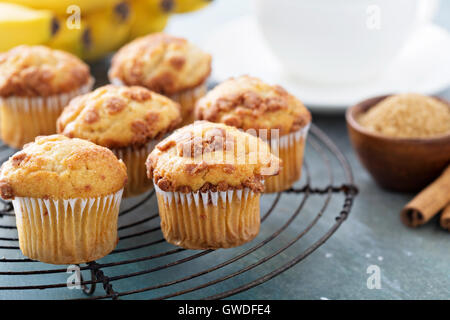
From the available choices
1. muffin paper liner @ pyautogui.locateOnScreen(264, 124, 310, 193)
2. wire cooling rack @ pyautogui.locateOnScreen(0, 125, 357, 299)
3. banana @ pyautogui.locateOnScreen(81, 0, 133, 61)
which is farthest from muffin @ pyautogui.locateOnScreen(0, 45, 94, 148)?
muffin paper liner @ pyautogui.locateOnScreen(264, 124, 310, 193)

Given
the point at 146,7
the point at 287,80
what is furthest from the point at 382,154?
the point at 146,7

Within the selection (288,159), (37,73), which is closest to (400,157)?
(288,159)

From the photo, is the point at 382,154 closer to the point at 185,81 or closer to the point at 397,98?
the point at 397,98

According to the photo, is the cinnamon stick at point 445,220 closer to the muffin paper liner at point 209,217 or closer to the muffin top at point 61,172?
the muffin paper liner at point 209,217

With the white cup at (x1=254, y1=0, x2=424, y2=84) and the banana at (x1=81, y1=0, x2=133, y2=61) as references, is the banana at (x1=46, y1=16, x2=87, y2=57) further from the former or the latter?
the white cup at (x1=254, y1=0, x2=424, y2=84)

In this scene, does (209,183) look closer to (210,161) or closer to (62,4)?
(210,161)

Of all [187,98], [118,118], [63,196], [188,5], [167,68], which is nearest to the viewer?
[63,196]

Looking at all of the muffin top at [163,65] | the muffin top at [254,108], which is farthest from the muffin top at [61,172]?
the muffin top at [163,65]
